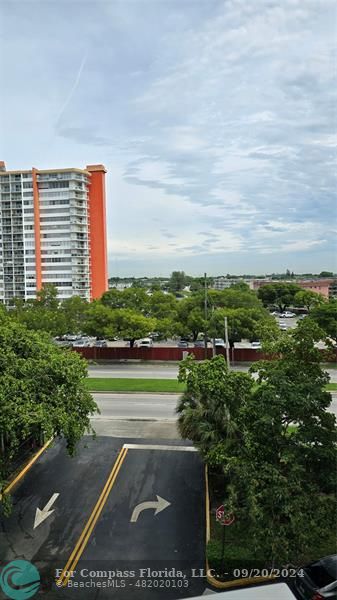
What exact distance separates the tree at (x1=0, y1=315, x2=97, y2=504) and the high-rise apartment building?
205 ft

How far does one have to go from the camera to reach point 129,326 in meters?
31.0

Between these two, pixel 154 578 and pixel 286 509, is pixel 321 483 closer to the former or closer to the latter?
pixel 286 509

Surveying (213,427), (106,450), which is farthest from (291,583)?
(106,450)

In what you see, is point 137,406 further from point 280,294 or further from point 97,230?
point 280,294

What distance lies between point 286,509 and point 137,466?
715 centimetres

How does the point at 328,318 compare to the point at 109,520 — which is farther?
the point at 328,318

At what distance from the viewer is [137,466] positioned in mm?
13266

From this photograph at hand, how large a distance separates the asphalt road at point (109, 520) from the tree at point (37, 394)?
5.54ft

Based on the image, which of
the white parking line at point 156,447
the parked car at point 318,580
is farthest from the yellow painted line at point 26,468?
the parked car at point 318,580

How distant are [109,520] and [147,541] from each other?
51.5 inches

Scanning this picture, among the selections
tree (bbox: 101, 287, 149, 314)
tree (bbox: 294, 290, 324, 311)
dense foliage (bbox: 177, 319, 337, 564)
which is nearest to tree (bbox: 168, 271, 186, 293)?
tree (bbox: 294, 290, 324, 311)

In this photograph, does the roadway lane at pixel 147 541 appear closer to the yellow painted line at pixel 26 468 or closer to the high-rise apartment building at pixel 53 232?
the yellow painted line at pixel 26 468

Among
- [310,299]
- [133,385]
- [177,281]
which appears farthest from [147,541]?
[177,281]

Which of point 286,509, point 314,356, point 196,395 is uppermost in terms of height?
point 314,356
